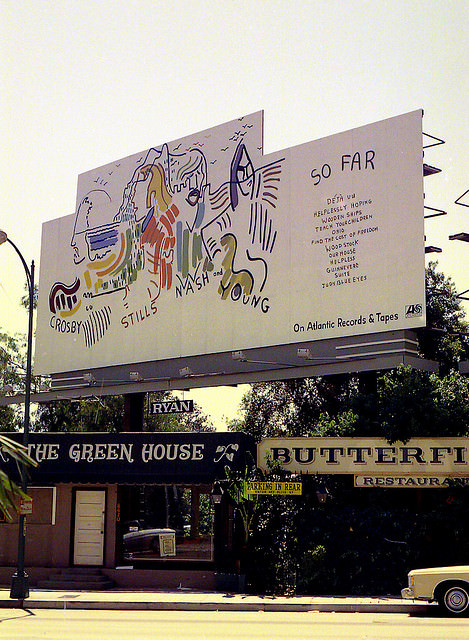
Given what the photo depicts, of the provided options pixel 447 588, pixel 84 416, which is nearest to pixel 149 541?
pixel 447 588

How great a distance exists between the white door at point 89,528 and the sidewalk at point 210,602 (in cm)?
313

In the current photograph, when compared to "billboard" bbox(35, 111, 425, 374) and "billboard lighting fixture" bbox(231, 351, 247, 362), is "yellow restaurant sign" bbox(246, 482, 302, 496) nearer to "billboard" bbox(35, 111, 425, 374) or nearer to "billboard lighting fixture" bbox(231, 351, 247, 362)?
"billboard" bbox(35, 111, 425, 374)

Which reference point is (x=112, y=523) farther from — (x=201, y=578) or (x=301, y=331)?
(x=301, y=331)

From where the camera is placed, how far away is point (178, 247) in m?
36.2

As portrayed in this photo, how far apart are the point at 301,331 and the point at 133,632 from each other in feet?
53.5

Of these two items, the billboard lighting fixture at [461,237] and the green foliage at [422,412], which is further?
the billboard lighting fixture at [461,237]

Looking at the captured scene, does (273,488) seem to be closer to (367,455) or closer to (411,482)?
(367,455)

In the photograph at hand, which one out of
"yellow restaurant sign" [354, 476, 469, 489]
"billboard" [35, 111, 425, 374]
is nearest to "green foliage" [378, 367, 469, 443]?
"yellow restaurant sign" [354, 476, 469, 489]

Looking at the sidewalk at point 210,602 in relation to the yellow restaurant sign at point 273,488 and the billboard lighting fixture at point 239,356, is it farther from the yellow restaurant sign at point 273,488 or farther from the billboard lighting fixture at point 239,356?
the billboard lighting fixture at point 239,356

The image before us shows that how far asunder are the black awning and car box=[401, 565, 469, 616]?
28.2ft

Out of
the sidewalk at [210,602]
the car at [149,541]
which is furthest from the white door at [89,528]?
the sidewalk at [210,602]

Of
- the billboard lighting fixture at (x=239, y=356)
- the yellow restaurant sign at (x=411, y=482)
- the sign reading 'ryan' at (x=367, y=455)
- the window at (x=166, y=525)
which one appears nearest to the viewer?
the yellow restaurant sign at (x=411, y=482)

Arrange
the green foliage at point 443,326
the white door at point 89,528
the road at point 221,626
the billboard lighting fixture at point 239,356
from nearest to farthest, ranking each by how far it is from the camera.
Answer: the road at point 221,626, the white door at point 89,528, the billboard lighting fixture at point 239,356, the green foliage at point 443,326

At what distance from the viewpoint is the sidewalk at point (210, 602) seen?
21.2 meters
